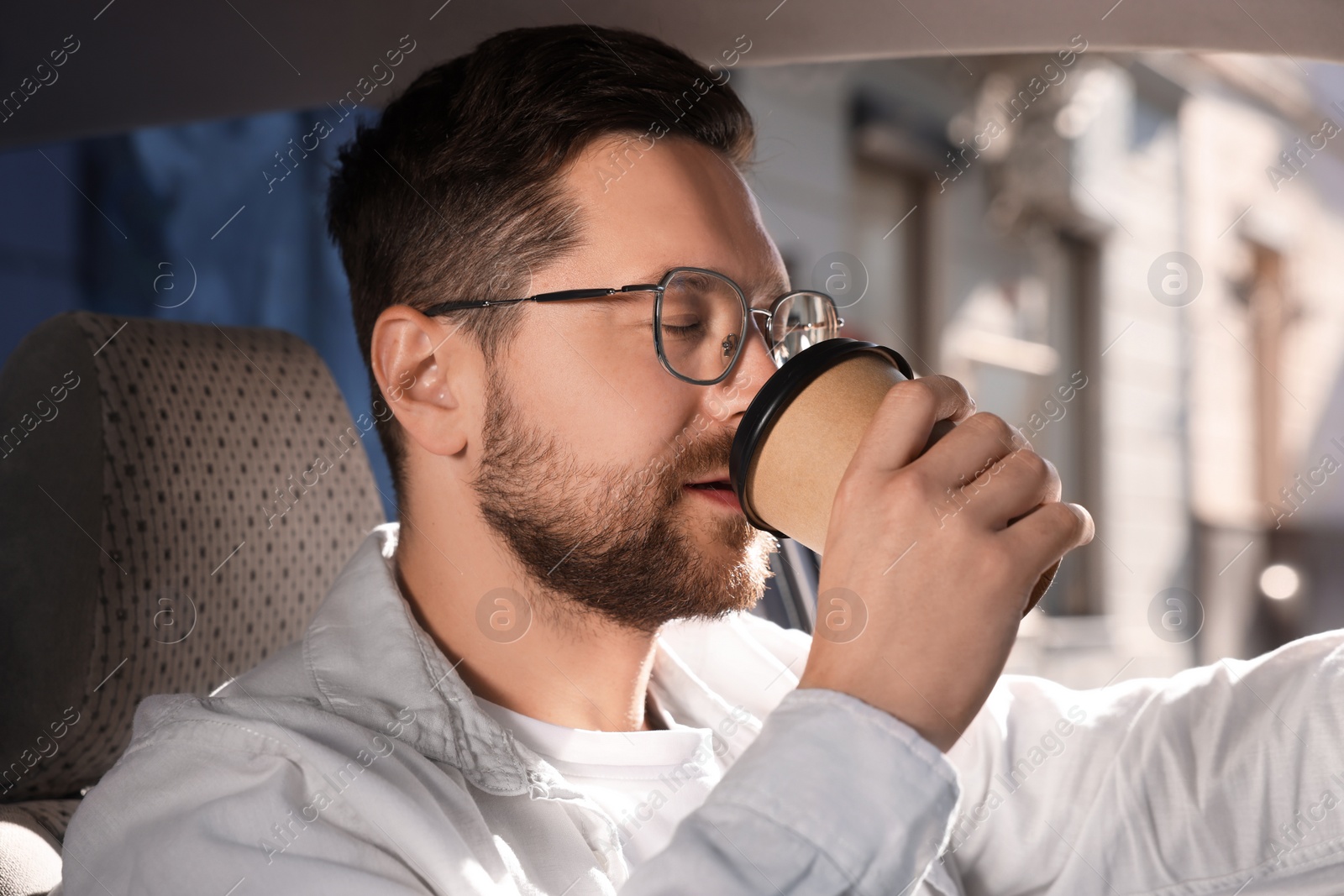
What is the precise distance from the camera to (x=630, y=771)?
1215 mm

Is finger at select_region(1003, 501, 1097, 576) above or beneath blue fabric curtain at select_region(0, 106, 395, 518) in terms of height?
beneath

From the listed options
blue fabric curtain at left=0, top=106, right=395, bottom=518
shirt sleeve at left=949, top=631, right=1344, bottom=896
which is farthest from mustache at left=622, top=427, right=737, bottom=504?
blue fabric curtain at left=0, top=106, right=395, bottom=518

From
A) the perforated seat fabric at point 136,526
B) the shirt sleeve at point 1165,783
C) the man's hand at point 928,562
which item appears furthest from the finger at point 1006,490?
the perforated seat fabric at point 136,526

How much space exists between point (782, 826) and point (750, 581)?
18.5 inches

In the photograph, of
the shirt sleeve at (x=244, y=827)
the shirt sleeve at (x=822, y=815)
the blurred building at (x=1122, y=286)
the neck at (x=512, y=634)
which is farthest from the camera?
the blurred building at (x=1122, y=286)

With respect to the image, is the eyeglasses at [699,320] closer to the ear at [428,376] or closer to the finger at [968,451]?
the ear at [428,376]

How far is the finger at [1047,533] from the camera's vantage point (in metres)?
0.80

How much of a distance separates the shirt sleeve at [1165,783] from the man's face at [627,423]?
0.43 m

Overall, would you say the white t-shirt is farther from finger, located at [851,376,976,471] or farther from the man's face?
finger, located at [851,376,976,471]

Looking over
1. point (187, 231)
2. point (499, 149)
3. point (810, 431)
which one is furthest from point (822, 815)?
point (187, 231)

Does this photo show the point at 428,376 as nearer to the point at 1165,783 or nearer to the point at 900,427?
the point at 900,427

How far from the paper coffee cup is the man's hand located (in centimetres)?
6

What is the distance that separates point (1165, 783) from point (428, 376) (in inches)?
38.7

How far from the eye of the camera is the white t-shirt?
3.84 feet
